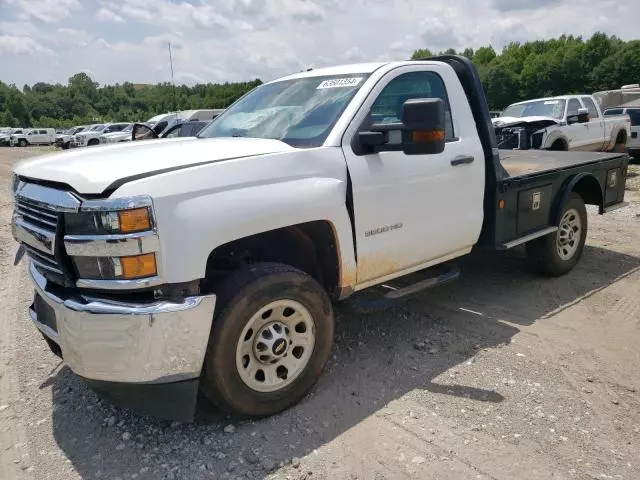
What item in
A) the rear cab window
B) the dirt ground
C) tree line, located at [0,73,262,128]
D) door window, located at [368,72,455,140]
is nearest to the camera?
the dirt ground

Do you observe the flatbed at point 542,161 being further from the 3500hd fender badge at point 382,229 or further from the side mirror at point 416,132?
the side mirror at point 416,132

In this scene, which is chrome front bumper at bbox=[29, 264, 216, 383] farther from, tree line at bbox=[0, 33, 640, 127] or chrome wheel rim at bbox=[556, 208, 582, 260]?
tree line at bbox=[0, 33, 640, 127]

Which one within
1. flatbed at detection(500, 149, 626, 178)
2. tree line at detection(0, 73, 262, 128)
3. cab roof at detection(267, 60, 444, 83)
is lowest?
flatbed at detection(500, 149, 626, 178)

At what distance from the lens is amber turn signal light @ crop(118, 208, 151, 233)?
8.51 feet

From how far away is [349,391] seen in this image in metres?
3.54

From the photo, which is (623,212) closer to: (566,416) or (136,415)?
(566,416)

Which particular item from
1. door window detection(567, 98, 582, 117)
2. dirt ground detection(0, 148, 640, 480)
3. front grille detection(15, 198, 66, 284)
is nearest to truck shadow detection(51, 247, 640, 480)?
dirt ground detection(0, 148, 640, 480)

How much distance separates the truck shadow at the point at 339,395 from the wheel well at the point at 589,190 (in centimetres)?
103

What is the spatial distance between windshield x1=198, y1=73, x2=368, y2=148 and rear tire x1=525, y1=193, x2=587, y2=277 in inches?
106

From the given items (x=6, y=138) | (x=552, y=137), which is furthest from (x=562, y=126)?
(x=6, y=138)

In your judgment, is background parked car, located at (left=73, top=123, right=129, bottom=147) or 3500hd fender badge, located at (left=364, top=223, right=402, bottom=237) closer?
3500hd fender badge, located at (left=364, top=223, right=402, bottom=237)

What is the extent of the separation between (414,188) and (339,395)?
147 cm

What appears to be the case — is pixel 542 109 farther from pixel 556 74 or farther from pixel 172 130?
pixel 556 74

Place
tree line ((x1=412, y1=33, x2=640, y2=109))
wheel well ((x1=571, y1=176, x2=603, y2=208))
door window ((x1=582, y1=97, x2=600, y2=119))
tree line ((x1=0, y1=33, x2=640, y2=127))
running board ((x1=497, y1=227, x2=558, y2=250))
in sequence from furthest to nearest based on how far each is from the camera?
tree line ((x1=412, y1=33, x2=640, y2=109)), tree line ((x1=0, y1=33, x2=640, y2=127)), door window ((x1=582, y1=97, x2=600, y2=119)), wheel well ((x1=571, y1=176, x2=603, y2=208)), running board ((x1=497, y1=227, x2=558, y2=250))
